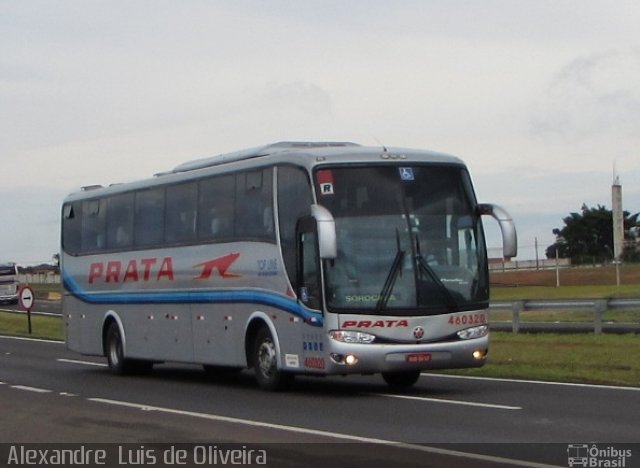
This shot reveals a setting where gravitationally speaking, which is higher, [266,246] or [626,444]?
[266,246]

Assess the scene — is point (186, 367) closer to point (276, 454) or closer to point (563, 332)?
point (563, 332)

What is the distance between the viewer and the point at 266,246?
21.2 m

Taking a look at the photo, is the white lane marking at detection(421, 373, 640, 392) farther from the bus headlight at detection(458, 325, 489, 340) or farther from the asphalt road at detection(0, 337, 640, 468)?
the bus headlight at detection(458, 325, 489, 340)

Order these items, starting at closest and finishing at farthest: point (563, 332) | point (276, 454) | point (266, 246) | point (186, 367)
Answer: point (276, 454) < point (266, 246) < point (186, 367) < point (563, 332)

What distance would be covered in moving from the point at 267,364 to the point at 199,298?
2779 millimetres

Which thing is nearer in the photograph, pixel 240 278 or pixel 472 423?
pixel 472 423

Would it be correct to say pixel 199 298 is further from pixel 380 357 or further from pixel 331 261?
pixel 380 357

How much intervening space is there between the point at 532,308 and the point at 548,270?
1893 inches

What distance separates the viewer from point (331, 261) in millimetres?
19547

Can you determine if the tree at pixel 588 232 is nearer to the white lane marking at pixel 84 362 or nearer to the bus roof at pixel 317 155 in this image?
the white lane marking at pixel 84 362

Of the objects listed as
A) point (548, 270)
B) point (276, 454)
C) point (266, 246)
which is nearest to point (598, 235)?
point (548, 270)

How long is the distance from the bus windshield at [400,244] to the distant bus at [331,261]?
19 millimetres

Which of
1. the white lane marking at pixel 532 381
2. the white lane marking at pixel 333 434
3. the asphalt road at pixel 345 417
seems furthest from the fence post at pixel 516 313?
the white lane marking at pixel 333 434

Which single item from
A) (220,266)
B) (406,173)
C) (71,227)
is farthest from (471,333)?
(71,227)
